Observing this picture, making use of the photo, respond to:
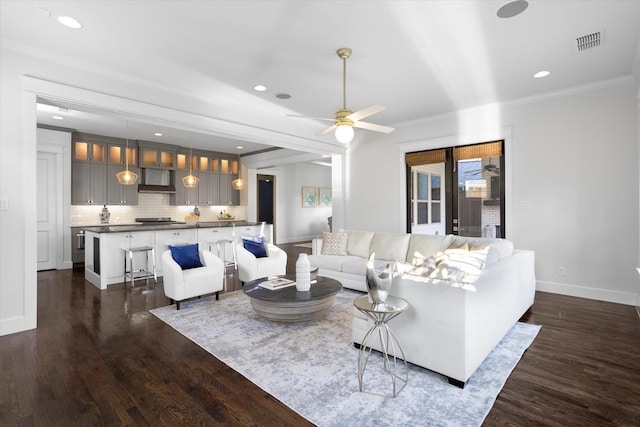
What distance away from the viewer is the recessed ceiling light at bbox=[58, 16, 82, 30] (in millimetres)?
2867

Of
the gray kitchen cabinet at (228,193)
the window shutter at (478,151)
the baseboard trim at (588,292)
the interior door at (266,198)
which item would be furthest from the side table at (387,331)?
the interior door at (266,198)

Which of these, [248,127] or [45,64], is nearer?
[45,64]

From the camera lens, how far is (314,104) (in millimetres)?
5219

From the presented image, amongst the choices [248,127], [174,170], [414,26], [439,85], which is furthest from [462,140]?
[174,170]

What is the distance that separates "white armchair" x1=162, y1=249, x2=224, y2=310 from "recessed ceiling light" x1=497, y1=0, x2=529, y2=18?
13.5 ft

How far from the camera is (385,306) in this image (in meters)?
2.28

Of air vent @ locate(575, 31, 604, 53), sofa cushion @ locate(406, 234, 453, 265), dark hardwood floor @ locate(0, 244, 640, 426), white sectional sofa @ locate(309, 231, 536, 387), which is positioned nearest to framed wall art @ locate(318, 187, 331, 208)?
sofa cushion @ locate(406, 234, 453, 265)

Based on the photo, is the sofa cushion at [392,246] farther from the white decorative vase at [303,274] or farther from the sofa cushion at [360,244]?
the white decorative vase at [303,274]

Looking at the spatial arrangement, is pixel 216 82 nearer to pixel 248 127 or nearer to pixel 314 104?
pixel 248 127

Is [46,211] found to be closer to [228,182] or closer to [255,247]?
[228,182]

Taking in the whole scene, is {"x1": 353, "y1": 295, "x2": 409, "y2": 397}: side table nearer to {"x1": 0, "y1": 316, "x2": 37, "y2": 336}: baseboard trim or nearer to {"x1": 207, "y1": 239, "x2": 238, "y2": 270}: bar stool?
{"x1": 0, "y1": 316, "x2": 37, "y2": 336}: baseboard trim

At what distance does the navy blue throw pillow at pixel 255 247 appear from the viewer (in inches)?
201

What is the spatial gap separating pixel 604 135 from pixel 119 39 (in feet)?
19.5

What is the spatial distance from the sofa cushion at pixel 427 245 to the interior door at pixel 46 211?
710cm
